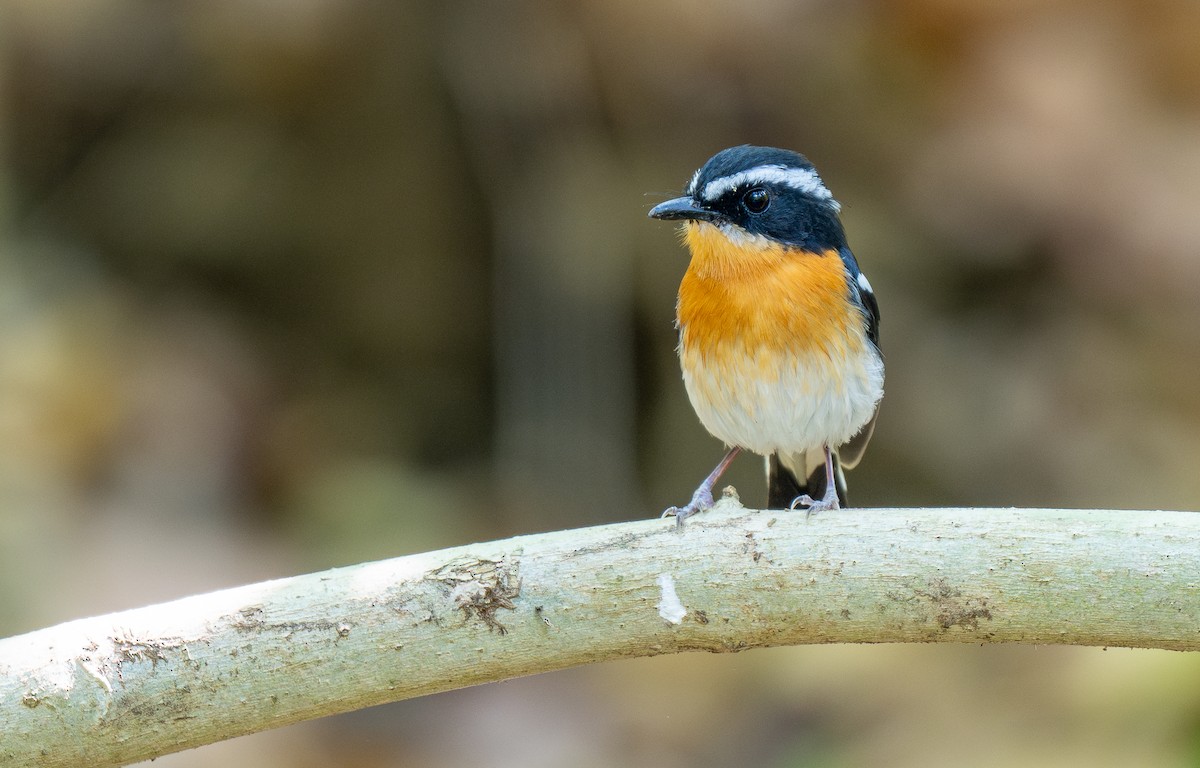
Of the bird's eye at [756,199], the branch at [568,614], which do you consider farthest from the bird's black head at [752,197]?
the branch at [568,614]

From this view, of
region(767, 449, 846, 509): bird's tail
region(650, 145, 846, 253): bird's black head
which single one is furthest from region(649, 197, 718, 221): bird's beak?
region(767, 449, 846, 509): bird's tail

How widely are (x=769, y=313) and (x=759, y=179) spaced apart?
1.70 feet

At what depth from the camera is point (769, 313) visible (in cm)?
413

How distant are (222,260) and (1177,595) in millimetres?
7094

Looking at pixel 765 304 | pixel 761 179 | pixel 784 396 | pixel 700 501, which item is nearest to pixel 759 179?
pixel 761 179

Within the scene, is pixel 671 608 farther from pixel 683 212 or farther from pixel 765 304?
pixel 683 212

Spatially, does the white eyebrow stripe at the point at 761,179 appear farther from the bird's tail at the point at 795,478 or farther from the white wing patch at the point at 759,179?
the bird's tail at the point at 795,478

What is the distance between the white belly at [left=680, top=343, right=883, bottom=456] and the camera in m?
4.17

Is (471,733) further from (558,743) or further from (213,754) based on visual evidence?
(213,754)

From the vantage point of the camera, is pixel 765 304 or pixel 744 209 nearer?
pixel 765 304

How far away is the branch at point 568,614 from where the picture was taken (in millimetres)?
2824

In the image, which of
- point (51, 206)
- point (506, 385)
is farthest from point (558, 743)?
point (51, 206)

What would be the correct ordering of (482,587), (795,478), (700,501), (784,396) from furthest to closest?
(795,478) → (784,396) → (700,501) → (482,587)

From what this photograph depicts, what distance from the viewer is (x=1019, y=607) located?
9.29ft
